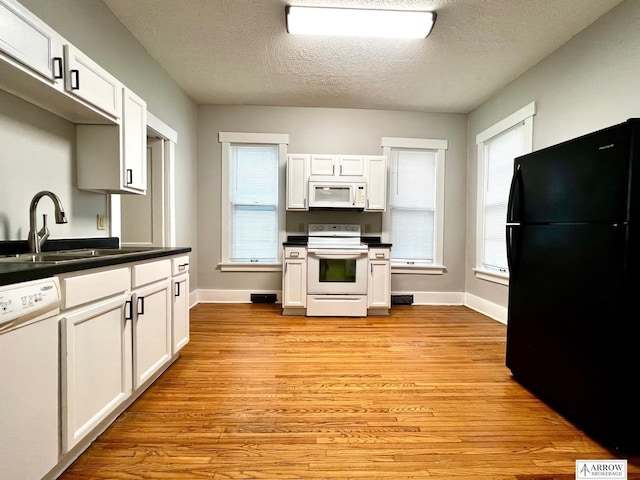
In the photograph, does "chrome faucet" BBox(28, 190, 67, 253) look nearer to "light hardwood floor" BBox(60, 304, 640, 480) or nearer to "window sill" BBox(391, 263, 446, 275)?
"light hardwood floor" BBox(60, 304, 640, 480)

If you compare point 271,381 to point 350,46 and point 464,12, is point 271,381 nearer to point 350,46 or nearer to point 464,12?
point 350,46

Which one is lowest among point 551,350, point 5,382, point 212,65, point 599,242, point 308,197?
point 551,350

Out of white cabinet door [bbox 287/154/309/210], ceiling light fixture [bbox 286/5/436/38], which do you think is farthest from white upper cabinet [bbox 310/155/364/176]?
ceiling light fixture [bbox 286/5/436/38]

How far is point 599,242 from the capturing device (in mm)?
1538

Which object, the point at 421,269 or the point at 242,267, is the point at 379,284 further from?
the point at 242,267

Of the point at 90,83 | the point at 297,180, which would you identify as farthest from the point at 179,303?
the point at 297,180

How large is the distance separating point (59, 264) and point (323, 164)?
3.19 metres

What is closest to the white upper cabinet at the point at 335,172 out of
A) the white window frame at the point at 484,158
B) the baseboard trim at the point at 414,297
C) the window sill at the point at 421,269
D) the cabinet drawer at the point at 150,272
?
the window sill at the point at 421,269

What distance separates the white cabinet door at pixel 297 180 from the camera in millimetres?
4008

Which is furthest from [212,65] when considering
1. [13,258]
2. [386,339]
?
[386,339]

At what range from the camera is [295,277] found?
3.86m

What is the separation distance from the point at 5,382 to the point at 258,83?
346 cm

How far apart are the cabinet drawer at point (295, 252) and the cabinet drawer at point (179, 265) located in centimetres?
153

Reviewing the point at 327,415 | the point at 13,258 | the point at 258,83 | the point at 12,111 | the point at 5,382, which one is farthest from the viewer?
the point at 258,83
